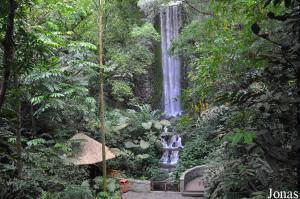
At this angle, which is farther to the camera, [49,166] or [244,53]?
[49,166]

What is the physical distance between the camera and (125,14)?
424 inches

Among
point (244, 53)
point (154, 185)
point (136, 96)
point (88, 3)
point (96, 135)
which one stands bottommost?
point (154, 185)

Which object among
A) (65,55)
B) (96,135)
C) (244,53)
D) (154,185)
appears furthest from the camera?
(96,135)

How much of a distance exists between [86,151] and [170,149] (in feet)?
14.5

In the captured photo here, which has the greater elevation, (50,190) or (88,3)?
(88,3)

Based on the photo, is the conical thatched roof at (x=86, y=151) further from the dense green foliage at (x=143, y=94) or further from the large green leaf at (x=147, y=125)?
the large green leaf at (x=147, y=125)

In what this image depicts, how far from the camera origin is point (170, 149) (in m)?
12.7

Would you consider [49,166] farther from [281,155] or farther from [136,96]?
[136,96]

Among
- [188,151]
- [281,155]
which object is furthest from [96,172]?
[281,155]

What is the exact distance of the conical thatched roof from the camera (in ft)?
29.0

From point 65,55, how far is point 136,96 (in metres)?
6.14

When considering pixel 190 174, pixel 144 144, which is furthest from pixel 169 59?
pixel 190 174

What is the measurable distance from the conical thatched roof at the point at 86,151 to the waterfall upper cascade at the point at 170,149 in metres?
3.40

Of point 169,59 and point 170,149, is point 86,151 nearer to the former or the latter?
point 170,149
